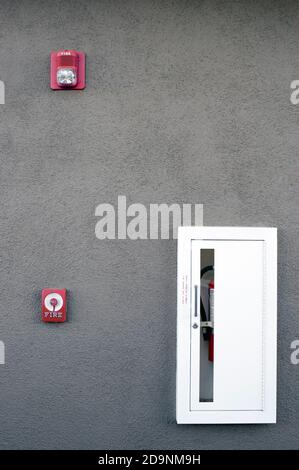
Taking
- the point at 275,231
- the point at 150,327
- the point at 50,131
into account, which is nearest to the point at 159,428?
the point at 150,327

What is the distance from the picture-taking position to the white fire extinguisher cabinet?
2.78 m

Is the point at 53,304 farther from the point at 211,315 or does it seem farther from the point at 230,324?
the point at 230,324

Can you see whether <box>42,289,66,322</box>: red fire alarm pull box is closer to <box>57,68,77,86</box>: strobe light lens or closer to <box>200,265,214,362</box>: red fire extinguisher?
<box>200,265,214,362</box>: red fire extinguisher

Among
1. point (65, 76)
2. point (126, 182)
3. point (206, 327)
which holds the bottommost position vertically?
point (206, 327)

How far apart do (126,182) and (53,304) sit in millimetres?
894

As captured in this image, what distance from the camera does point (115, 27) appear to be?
2.89 meters

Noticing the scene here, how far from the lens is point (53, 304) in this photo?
284cm

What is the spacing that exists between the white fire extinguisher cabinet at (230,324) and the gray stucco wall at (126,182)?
0.39 ft

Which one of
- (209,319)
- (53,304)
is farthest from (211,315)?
(53,304)

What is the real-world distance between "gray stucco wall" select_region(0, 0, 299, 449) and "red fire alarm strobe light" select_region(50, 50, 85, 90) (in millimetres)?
53

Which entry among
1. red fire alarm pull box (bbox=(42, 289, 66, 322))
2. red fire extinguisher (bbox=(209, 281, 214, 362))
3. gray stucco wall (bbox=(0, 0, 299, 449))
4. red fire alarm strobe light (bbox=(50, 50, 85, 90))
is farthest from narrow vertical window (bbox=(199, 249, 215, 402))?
red fire alarm strobe light (bbox=(50, 50, 85, 90))

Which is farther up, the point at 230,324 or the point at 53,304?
the point at 53,304

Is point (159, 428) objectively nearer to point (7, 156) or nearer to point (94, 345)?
point (94, 345)
